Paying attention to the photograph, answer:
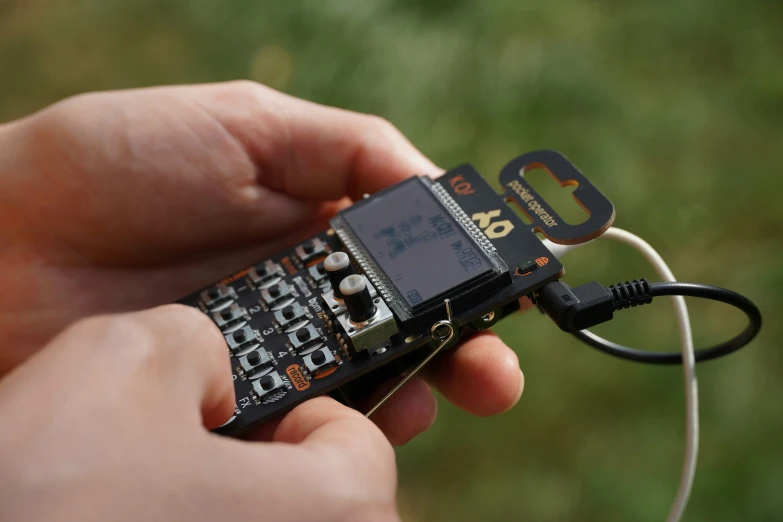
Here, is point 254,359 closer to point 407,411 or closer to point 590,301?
point 407,411

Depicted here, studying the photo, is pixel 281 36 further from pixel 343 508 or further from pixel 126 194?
pixel 343 508

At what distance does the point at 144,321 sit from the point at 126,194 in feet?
2.12

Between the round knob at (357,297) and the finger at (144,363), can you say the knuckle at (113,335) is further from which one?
the round knob at (357,297)

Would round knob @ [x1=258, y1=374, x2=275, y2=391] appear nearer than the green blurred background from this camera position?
Yes

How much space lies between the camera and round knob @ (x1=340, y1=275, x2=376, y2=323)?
112 cm

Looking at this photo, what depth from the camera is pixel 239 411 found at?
3.83 feet

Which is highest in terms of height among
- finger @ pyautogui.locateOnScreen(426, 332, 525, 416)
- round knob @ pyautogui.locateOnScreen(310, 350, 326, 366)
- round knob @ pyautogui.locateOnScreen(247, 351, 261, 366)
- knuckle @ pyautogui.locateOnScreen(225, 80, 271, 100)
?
knuckle @ pyautogui.locateOnScreen(225, 80, 271, 100)

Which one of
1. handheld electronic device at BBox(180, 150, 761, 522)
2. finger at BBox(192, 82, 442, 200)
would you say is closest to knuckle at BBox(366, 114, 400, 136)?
finger at BBox(192, 82, 442, 200)

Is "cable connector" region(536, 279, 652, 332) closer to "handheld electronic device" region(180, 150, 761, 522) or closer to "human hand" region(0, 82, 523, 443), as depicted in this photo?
"handheld electronic device" region(180, 150, 761, 522)

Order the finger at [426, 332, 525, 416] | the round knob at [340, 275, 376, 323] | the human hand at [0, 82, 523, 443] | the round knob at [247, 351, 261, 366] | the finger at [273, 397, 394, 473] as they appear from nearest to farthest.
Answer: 1. the finger at [273, 397, 394, 473]
2. the round knob at [340, 275, 376, 323]
3. the round knob at [247, 351, 261, 366]
4. the finger at [426, 332, 525, 416]
5. the human hand at [0, 82, 523, 443]

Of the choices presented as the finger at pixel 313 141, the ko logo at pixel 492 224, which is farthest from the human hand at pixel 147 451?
the finger at pixel 313 141

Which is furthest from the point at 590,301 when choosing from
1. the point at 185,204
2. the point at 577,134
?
the point at 577,134

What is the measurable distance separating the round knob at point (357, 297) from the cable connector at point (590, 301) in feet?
1.02

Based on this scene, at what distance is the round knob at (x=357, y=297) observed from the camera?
3.67 feet
